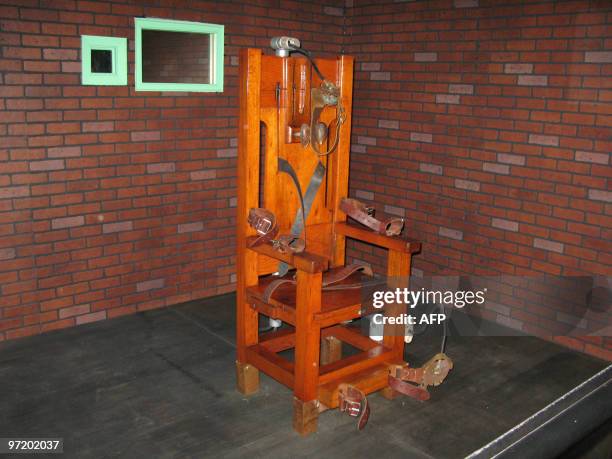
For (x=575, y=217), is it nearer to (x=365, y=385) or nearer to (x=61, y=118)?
(x=365, y=385)

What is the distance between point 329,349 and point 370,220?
92 cm

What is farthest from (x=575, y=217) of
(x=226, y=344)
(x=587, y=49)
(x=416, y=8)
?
(x=226, y=344)

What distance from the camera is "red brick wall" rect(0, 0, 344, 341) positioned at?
3914mm

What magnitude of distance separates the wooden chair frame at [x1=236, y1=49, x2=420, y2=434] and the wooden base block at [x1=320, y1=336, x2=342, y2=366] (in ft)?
0.56

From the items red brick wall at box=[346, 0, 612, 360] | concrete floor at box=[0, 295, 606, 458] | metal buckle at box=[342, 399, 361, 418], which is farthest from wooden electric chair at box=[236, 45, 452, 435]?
red brick wall at box=[346, 0, 612, 360]

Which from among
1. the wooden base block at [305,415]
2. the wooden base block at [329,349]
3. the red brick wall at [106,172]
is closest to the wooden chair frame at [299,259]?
the wooden base block at [305,415]

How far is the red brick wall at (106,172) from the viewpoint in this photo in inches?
154

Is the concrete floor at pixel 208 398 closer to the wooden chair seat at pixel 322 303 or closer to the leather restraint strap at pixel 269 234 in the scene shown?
the wooden chair seat at pixel 322 303

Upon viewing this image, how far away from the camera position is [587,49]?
152 inches

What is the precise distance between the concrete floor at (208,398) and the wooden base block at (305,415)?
0.05 meters

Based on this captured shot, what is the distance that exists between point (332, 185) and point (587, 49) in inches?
71.0

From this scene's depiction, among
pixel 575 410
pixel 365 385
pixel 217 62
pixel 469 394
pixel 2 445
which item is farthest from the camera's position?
pixel 217 62

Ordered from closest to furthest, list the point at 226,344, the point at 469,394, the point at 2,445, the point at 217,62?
the point at 2,445
the point at 469,394
the point at 226,344
the point at 217,62

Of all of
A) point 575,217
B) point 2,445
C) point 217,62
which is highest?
point 217,62
